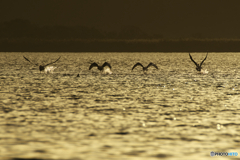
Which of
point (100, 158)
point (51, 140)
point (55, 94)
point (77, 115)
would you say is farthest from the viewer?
point (55, 94)

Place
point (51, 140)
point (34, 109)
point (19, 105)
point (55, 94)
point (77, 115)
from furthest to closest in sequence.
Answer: point (55, 94), point (19, 105), point (34, 109), point (77, 115), point (51, 140)

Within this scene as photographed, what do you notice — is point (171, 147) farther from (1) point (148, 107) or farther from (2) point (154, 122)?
(1) point (148, 107)

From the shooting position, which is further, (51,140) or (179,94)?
(179,94)

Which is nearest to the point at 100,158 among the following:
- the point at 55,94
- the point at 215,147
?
the point at 215,147

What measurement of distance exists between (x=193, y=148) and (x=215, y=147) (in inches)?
35.2

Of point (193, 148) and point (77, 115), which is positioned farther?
point (77, 115)

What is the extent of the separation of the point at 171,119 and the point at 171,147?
6.42 m

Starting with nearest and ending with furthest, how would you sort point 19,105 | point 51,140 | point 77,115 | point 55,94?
point 51,140, point 77,115, point 19,105, point 55,94

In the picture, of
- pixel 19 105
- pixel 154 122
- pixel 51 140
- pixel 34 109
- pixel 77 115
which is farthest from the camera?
pixel 19 105

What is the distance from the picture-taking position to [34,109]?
86.5 feet

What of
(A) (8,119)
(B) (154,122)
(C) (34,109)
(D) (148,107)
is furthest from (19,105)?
(B) (154,122)

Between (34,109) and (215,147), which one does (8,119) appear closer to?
(34,109)

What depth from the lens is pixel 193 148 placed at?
16406 mm

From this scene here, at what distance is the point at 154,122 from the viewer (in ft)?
72.1
